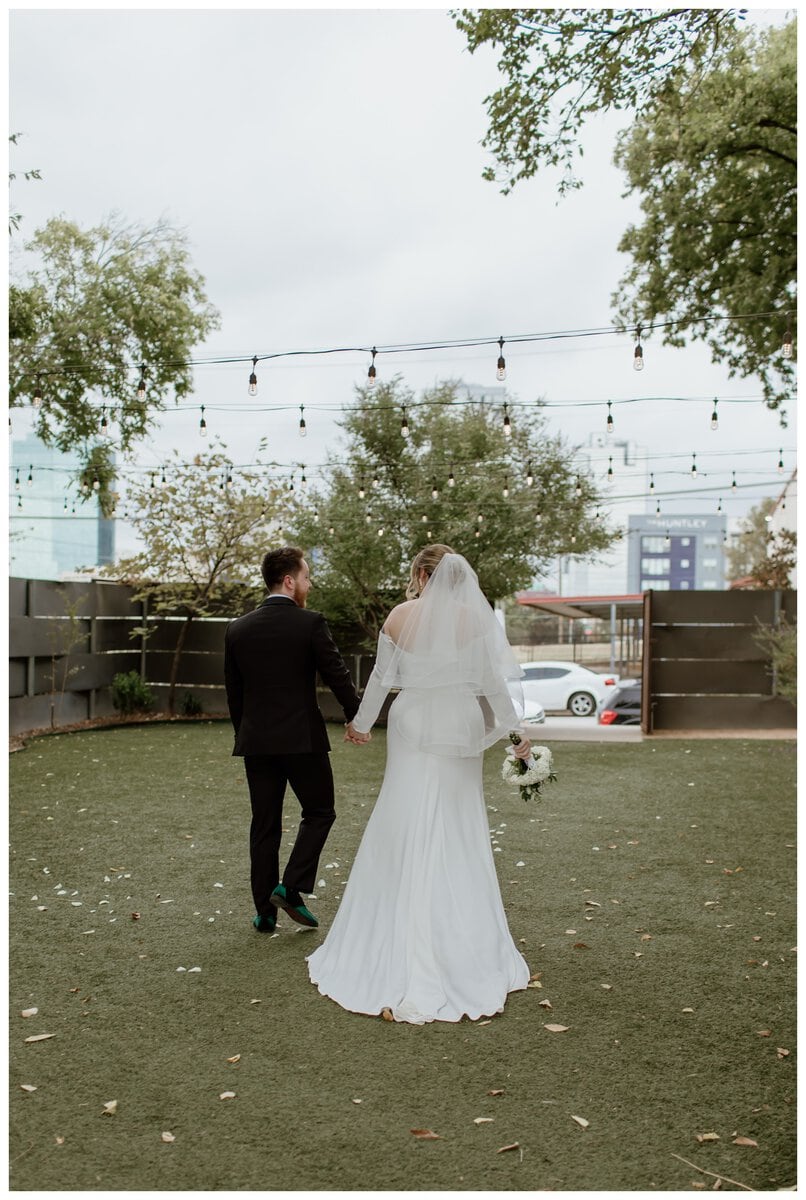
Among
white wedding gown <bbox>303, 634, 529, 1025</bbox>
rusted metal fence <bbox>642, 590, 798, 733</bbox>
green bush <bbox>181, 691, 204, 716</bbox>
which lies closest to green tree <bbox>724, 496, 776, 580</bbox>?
rusted metal fence <bbox>642, 590, 798, 733</bbox>

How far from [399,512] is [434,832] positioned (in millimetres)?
11579

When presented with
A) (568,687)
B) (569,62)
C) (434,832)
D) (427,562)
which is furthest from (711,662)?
(434,832)

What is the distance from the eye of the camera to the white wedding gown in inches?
144

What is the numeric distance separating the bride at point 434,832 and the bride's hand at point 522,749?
23 cm

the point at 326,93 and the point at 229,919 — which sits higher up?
the point at 326,93

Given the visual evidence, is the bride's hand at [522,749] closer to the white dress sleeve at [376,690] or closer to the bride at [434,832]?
the bride at [434,832]

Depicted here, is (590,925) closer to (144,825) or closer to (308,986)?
(308,986)

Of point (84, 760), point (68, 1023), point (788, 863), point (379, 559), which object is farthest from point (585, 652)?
point (68, 1023)

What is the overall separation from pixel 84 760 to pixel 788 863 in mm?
7170

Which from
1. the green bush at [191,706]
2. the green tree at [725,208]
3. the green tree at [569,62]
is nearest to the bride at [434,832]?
the green tree at [569,62]

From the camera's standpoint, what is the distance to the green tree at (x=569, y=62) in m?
6.82

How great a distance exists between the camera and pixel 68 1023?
137 inches

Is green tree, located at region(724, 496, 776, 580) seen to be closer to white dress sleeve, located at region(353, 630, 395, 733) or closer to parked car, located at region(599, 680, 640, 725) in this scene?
parked car, located at region(599, 680, 640, 725)

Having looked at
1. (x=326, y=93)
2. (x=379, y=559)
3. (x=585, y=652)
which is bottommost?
(x=585, y=652)
